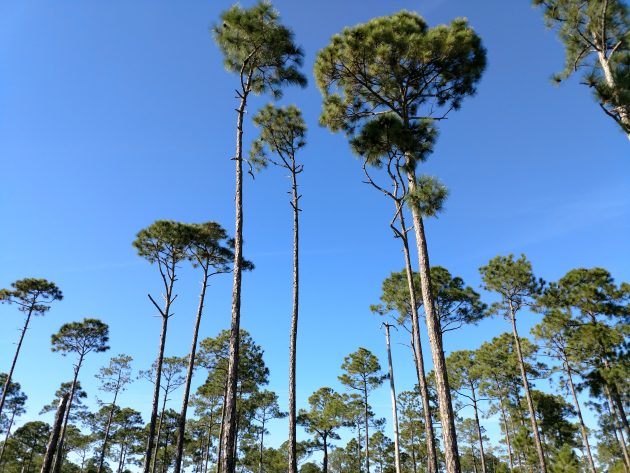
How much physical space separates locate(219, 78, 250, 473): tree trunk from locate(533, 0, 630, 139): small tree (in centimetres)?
1000

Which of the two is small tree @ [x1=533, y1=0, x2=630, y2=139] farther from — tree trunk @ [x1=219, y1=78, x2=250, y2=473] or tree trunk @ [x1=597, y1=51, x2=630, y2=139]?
tree trunk @ [x1=219, y1=78, x2=250, y2=473]

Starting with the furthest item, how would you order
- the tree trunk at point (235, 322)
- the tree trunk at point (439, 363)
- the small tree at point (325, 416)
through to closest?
the small tree at point (325, 416), the tree trunk at point (235, 322), the tree trunk at point (439, 363)

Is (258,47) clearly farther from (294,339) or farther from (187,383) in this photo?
(187,383)

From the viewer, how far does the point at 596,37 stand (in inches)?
449

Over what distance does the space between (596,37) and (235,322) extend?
44.7ft

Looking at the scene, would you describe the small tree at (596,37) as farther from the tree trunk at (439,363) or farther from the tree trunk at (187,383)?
the tree trunk at (187,383)

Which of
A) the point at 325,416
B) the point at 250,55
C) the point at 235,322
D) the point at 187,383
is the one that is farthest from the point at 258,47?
the point at 325,416

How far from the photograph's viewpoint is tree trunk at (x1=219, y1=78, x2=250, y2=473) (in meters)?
8.84

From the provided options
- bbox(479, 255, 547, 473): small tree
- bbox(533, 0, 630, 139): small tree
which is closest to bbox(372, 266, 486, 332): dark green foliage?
bbox(479, 255, 547, 473): small tree

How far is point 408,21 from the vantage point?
11.2 metres

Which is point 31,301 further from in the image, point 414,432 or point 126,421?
point 414,432

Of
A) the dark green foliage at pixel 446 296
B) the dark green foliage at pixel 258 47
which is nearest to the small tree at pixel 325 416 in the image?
the dark green foliage at pixel 446 296

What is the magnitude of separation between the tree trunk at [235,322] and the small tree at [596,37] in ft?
32.8

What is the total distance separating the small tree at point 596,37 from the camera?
32.9 feet
